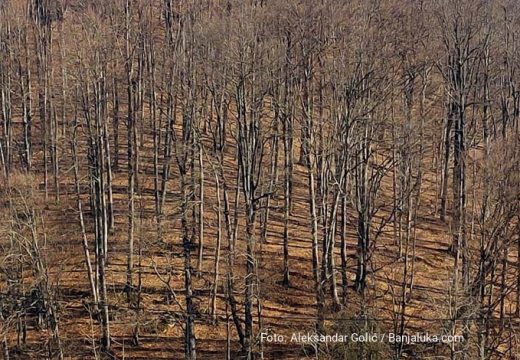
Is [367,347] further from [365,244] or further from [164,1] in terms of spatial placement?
[164,1]

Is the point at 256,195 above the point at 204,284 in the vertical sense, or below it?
above

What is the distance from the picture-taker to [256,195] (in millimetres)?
28828

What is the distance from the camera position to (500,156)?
1952 centimetres

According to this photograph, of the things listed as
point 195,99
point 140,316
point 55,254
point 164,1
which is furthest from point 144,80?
point 140,316

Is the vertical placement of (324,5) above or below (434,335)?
above

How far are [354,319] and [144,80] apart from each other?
68.0 feet

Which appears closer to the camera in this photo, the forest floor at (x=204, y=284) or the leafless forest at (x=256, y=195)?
the leafless forest at (x=256, y=195)

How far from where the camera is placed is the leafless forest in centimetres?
2084

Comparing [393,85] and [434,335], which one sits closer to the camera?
[434,335]

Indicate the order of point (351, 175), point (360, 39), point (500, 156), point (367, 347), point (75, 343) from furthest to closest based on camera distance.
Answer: point (351, 175)
point (360, 39)
point (75, 343)
point (500, 156)
point (367, 347)

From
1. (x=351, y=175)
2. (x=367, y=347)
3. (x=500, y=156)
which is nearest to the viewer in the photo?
(x=367, y=347)

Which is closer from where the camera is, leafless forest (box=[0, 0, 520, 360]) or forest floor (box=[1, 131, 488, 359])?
leafless forest (box=[0, 0, 520, 360])

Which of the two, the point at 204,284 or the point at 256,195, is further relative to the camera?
the point at 256,195

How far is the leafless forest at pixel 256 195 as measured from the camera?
2084 cm
